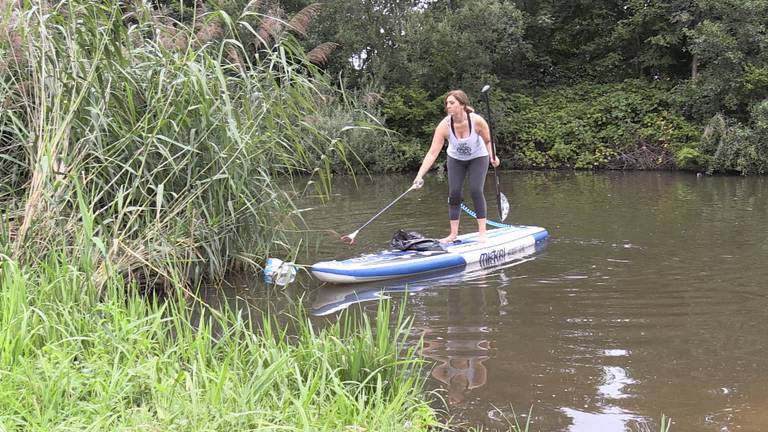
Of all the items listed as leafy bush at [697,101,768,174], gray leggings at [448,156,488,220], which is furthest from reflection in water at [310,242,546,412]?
leafy bush at [697,101,768,174]

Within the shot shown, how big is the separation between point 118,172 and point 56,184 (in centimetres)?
86

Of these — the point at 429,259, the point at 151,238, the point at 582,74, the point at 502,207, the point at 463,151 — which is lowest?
the point at 429,259

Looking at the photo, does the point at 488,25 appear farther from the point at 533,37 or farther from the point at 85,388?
the point at 85,388

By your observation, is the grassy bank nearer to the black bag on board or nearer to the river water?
the river water

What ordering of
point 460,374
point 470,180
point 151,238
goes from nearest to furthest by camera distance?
point 460,374
point 151,238
point 470,180

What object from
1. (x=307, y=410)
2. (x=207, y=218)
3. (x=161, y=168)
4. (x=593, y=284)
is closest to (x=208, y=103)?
(x=161, y=168)

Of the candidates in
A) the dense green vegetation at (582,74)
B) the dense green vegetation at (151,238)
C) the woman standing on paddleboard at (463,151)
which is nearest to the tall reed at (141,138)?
the dense green vegetation at (151,238)

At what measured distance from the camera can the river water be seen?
3035 millimetres

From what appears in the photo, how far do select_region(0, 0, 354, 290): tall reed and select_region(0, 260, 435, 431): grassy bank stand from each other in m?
0.76

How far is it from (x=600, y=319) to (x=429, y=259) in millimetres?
1854

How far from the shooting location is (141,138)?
14.9 feet

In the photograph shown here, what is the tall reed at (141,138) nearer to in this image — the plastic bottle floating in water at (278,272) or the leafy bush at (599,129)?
the plastic bottle floating in water at (278,272)

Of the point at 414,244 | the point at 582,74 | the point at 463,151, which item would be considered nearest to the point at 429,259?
the point at 414,244

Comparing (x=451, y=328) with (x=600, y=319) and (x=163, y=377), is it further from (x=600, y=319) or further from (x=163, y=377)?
(x=163, y=377)
